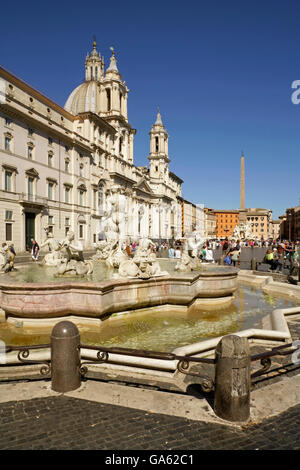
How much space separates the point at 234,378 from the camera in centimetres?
300

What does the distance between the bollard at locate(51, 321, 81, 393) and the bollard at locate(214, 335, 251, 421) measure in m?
1.64

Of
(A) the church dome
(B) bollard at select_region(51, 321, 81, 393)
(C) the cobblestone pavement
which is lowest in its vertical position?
(C) the cobblestone pavement

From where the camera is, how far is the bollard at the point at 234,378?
2.99 meters

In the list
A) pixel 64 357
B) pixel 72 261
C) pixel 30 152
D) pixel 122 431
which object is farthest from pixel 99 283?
pixel 30 152

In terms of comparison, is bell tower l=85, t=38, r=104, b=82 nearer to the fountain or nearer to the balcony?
the balcony

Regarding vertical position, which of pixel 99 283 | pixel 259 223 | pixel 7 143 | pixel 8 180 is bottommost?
pixel 99 283

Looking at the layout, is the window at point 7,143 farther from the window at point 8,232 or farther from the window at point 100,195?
the window at point 100,195

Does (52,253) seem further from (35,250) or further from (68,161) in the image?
(68,161)

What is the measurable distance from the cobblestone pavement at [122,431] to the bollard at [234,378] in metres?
0.14

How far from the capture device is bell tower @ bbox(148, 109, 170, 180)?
80.6 metres

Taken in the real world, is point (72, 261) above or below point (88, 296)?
above

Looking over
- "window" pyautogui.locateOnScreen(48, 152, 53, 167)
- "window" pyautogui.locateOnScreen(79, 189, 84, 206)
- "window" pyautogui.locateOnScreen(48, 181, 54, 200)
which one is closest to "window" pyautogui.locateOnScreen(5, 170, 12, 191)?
"window" pyautogui.locateOnScreen(48, 181, 54, 200)

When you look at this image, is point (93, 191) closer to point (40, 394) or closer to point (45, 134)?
point (45, 134)

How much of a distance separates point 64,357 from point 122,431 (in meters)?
1.07
